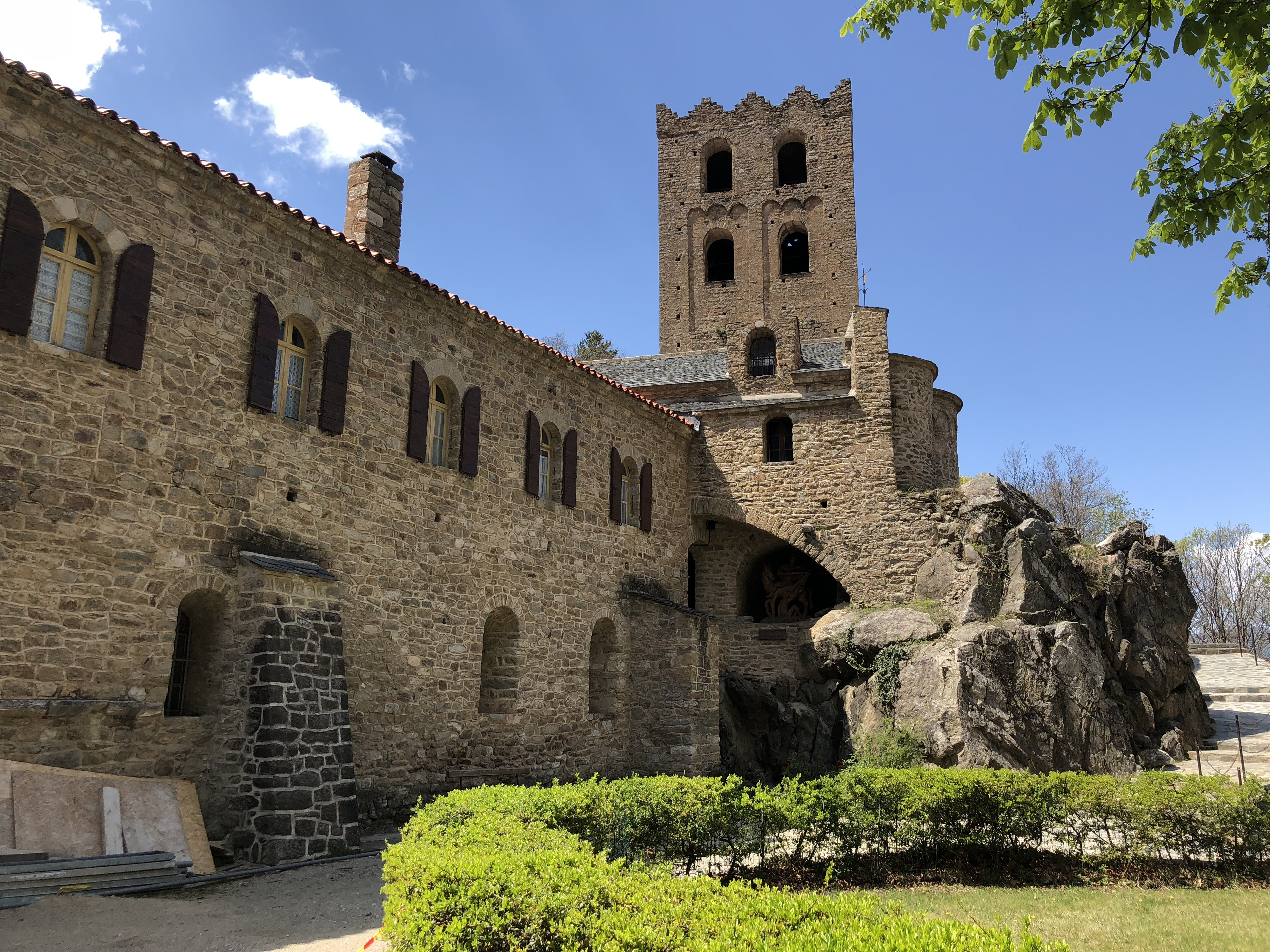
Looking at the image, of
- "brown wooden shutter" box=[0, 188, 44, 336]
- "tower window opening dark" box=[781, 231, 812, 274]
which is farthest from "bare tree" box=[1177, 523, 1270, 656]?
"brown wooden shutter" box=[0, 188, 44, 336]

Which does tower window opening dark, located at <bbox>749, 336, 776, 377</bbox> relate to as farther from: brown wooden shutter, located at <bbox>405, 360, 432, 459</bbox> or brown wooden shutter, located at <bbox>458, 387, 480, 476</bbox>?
brown wooden shutter, located at <bbox>405, 360, 432, 459</bbox>

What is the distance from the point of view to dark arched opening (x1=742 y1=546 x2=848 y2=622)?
21328mm

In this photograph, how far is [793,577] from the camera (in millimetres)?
21406

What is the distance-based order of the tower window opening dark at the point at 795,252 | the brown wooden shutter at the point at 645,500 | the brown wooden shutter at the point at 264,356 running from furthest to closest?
the tower window opening dark at the point at 795,252 < the brown wooden shutter at the point at 645,500 < the brown wooden shutter at the point at 264,356

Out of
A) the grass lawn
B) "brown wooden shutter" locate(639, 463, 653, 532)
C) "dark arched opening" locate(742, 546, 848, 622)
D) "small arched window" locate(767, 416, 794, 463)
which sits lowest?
the grass lawn

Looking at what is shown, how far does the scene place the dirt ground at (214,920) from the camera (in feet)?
20.2

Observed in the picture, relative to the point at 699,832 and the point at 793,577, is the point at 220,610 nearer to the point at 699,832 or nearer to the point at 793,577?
the point at 699,832

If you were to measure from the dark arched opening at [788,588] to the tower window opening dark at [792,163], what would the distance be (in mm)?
13946

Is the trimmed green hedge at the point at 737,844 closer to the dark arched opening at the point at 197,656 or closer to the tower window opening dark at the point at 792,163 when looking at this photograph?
the dark arched opening at the point at 197,656

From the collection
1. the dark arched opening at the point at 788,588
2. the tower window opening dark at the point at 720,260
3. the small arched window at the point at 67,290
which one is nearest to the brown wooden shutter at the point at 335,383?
the small arched window at the point at 67,290

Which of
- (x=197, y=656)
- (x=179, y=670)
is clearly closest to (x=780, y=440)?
(x=197, y=656)

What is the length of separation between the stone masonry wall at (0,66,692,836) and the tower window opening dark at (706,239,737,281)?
1390 cm

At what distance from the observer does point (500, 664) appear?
1430 centimetres

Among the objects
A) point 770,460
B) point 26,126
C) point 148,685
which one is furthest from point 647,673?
point 26,126
